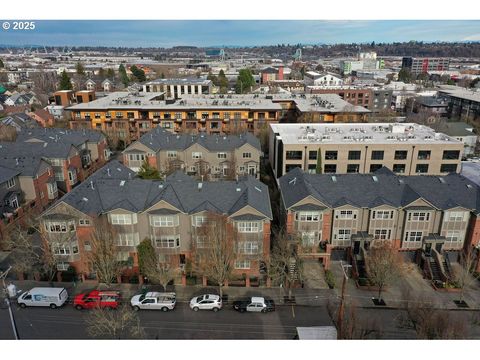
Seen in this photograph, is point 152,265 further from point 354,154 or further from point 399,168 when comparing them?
point 399,168

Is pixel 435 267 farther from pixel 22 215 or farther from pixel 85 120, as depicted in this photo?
pixel 85 120

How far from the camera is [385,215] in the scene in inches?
1588

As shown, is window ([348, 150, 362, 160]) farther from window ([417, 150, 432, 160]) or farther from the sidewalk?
the sidewalk

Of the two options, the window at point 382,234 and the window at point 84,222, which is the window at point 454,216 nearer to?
the window at point 382,234

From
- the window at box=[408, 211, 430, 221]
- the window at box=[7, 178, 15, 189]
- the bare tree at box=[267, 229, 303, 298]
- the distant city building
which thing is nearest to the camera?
the bare tree at box=[267, 229, 303, 298]

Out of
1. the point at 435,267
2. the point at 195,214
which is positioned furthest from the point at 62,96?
the point at 435,267

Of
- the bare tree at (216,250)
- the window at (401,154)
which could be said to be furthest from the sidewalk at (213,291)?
the window at (401,154)

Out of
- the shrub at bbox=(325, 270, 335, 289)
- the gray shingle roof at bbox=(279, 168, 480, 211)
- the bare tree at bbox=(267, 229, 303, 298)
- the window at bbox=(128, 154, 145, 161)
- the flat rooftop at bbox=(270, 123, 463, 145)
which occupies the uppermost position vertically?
the flat rooftop at bbox=(270, 123, 463, 145)

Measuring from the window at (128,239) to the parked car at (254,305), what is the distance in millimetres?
12289

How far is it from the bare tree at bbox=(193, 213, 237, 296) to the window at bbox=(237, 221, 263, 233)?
78cm

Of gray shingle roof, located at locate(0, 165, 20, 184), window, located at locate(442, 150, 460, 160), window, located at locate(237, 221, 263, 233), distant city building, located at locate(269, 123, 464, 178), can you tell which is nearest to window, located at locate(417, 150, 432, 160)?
distant city building, located at locate(269, 123, 464, 178)

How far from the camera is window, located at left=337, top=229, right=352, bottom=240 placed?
135 ft

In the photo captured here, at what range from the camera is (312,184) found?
1687 inches

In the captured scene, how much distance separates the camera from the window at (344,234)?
135ft
